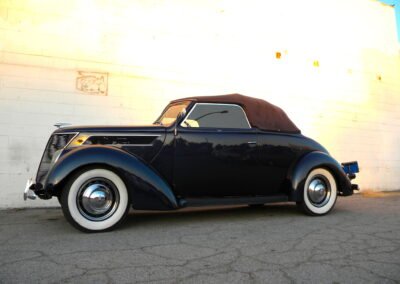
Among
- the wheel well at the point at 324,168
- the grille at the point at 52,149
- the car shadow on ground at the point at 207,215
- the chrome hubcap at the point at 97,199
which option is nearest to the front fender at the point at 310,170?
the wheel well at the point at 324,168

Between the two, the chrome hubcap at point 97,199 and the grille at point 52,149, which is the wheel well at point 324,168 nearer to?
the chrome hubcap at point 97,199

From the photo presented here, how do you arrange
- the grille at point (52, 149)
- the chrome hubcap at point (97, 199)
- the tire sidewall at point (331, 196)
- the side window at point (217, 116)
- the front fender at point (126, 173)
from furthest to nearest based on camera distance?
the tire sidewall at point (331, 196) < the side window at point (217, 116) < the grille at point (52, 149) < the chrome hubcap at point (97, 199) < the front fender at point (126, 173)

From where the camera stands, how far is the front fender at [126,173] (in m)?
4.21

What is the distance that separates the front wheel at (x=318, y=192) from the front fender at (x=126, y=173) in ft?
6.36

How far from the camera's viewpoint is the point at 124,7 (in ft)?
24.1

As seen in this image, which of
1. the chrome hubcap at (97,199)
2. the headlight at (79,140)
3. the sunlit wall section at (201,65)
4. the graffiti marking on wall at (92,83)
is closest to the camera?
the chrome hubcap at (97,199)

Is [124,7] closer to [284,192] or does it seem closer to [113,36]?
[113,36]

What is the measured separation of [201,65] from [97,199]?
441 centimetres

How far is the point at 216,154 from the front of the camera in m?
5.00

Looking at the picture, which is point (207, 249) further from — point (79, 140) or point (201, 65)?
point (201, 65)

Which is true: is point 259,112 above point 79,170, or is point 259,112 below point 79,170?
above

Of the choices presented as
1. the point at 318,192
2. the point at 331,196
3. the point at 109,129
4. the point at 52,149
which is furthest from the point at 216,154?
the point at 52,149

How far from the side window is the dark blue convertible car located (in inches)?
0.5

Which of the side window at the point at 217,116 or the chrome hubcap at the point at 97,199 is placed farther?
the side window at the point at 217,116
